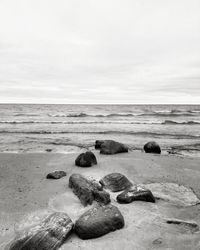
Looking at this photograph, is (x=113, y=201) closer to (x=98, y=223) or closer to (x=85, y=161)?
(x=98, y=223)

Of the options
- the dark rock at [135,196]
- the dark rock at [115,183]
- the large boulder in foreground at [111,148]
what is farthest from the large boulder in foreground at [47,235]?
the large boulder in foreground at [111,148]

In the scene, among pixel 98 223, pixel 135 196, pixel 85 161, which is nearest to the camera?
pixel 98 223

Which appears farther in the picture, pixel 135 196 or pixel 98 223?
pixel 135 196

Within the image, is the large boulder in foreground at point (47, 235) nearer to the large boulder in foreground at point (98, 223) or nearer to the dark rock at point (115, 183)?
the large boulder in foreground at point (98, 223)

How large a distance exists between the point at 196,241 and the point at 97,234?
144 cm

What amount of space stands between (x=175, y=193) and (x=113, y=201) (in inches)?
61.2

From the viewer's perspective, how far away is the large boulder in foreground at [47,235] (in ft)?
10.2

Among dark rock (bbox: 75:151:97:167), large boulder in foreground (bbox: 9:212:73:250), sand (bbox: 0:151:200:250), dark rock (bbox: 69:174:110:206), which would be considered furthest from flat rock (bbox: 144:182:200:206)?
large boulder in foreground (bbox: 9:212:73:250)

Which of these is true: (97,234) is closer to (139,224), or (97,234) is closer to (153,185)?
(139,224)

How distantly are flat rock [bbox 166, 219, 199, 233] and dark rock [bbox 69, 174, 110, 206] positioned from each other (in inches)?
47.8

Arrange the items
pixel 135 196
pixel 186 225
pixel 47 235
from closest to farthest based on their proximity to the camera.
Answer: pixel 47 235 → pixel 186 225 → pixel 135 196

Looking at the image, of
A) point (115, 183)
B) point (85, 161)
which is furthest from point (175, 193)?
point (85, 161)

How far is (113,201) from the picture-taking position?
462 centimetres

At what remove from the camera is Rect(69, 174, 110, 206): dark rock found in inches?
177
